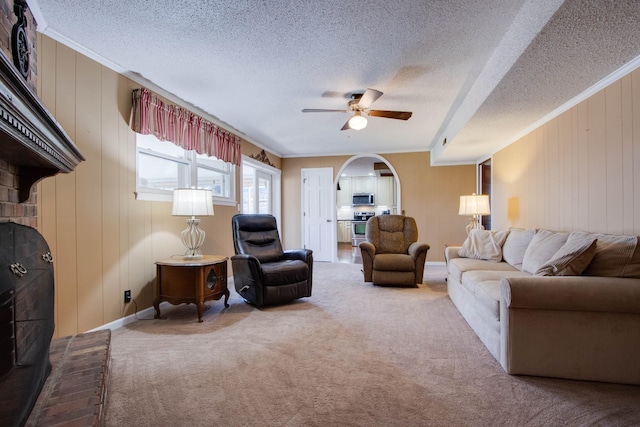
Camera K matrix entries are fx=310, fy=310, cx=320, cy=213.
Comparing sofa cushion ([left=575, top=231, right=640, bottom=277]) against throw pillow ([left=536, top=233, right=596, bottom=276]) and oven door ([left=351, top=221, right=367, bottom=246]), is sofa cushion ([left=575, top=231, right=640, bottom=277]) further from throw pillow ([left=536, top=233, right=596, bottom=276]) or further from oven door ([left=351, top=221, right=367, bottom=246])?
oven door ([left=351, top=221, right=367, bottom=246])

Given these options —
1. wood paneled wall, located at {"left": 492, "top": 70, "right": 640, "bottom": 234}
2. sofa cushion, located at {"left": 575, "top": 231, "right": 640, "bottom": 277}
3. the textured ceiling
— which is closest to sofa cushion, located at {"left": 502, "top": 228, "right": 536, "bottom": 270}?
wood paneled wall, located at {"left": 492, "top": 70, "right": 640, "bottom": 234}

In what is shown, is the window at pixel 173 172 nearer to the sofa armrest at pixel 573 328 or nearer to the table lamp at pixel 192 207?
the table lamp at pixel 192 207

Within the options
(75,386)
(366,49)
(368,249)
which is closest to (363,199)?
(368,249)

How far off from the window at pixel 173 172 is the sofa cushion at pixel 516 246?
3640 mm

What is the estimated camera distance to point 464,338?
2.46 metres

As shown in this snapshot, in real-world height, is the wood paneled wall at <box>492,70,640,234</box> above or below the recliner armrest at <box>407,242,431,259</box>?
above

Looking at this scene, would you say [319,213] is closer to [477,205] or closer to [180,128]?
[477,205]

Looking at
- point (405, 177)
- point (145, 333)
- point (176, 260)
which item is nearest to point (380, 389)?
point (145, 333)

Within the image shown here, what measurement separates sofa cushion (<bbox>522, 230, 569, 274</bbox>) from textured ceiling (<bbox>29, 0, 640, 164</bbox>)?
1.20 m

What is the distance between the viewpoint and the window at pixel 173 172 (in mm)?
3109

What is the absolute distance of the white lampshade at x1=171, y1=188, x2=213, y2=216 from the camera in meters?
3.04

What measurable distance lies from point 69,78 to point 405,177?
543 centimetres

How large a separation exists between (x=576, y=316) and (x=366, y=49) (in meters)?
2.31

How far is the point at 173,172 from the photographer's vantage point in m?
3.61
